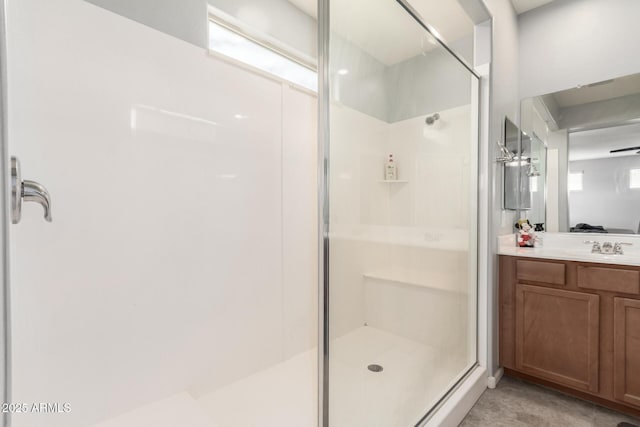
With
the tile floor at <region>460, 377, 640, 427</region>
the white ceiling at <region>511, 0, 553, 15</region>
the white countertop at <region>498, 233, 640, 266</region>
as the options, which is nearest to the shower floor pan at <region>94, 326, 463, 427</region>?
the tile floor at <region>460, 377, 640, 427</region>

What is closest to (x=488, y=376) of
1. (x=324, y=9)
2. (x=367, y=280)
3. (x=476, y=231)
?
(x=476, y=231)

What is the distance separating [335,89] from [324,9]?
272 mm

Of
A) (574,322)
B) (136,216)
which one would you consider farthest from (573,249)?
(136,216)

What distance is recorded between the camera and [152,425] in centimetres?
136

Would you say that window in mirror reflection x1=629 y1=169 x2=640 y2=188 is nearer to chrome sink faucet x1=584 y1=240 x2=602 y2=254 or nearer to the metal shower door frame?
chrome sink faucet x1=584 y1=240 x2=602 y2=254

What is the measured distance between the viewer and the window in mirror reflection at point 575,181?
85.7 inches

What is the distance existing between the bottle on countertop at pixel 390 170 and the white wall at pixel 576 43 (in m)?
1.73

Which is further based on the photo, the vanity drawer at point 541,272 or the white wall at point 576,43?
the white wall at point 576,43

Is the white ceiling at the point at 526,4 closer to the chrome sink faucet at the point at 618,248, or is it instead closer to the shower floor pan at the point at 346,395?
the chrome sink faucet at the point at 618,248

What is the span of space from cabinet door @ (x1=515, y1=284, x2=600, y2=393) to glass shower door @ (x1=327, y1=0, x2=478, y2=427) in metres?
0.30

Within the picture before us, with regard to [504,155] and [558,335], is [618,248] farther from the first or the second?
[504,155]

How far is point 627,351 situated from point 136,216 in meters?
2.63

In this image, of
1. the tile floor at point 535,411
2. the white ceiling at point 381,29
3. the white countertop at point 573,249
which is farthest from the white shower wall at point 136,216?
the white countertop at point 573,249

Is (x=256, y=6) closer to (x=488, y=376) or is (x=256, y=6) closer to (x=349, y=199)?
(x=349, y=199)
